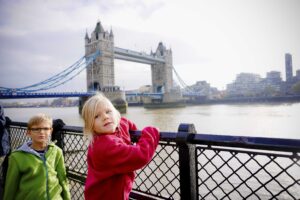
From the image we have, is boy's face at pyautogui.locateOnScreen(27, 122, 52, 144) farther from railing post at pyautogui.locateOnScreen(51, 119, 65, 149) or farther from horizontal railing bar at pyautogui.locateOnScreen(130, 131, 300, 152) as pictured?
horizontal railing bar at pyautogui.locateOnScreen(130, 131, 300, 152)

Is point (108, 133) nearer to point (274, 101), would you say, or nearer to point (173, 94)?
point (173, 94)

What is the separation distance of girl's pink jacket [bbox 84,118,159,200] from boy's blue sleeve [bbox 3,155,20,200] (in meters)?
0.56

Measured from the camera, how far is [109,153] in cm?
116

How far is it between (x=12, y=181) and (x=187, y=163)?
106 centimetres

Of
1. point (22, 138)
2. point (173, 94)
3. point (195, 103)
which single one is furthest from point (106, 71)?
point (22, 138)

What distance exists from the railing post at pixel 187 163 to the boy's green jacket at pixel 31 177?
2.89ft

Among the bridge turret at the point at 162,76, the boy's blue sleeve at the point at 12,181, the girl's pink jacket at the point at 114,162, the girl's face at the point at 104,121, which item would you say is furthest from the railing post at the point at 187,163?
the bridge turret at the point at 162,76

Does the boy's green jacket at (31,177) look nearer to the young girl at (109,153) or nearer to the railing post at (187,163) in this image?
the young girl at (109,153)

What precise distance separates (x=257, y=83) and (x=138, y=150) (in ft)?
321

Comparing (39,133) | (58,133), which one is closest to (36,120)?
(39,133)

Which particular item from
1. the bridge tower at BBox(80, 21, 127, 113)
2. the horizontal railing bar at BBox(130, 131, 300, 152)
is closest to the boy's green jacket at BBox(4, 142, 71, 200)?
the horizontal railing bar at BBox(130, 131, 300, 152)

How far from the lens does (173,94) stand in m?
50.0

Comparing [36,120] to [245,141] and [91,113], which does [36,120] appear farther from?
[245,141]

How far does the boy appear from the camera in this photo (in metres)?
1.54
